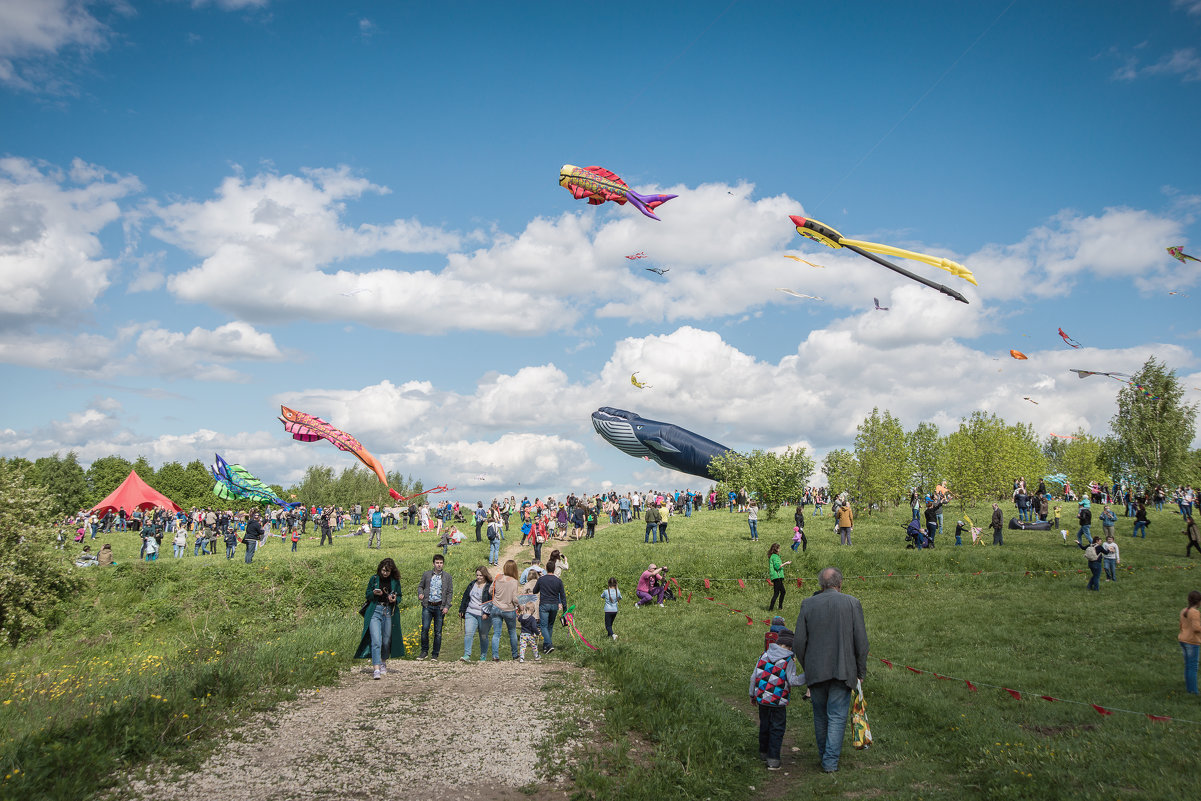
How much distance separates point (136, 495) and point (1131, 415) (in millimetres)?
71797

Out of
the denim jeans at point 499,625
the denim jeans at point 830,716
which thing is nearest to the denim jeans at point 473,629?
the denim jeans at point 499,625

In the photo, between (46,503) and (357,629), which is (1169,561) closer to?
(357,629)

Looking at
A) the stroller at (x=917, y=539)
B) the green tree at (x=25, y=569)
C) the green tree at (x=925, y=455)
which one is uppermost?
the green tree at (x=925, y=455)

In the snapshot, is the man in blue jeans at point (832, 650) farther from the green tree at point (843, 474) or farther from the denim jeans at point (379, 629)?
the green tree at point (843, 474)

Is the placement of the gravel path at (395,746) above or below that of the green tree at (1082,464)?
below

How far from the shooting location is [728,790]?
7.43 meters

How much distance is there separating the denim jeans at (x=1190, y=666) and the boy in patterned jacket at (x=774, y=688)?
7226mm

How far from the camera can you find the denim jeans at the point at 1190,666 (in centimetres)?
1077

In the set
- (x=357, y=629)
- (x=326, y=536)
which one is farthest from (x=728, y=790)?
(x=326, y=536)

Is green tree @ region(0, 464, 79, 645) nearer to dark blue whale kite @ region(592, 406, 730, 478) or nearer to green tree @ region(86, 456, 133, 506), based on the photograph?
dark blue whale kite @ region(592, 406, 730, 478)

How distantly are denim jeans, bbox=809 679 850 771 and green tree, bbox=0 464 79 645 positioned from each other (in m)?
26.9

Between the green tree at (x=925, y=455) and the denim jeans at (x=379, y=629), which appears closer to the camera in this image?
the denim jeans at (x=379, y=629)

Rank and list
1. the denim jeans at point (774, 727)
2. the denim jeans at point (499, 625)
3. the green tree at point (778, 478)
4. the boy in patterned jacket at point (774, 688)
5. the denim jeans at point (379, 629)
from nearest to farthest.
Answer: the boy in patterned jacket at point (774, 688) < the denim jeans at point (774, 727) < the denim jeans at point (379, 629) < the denim jeans at point (499, 625) < the green tree at point (778, 478)

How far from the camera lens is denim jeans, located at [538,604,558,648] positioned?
13.9 m
